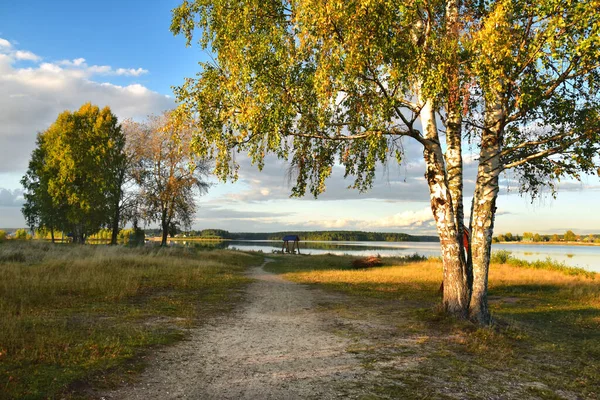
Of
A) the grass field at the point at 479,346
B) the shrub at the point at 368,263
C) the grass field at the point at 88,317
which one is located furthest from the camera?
the shrub at the point at 368,263

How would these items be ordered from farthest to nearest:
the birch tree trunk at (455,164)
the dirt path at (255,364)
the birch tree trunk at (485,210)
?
the birch tree trunk at (455,164) < the birch tree trunk at (485,210) < the dirt path at (255,364)

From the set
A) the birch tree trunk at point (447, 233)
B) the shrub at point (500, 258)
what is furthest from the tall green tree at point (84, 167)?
the shrub at point (500, 258)

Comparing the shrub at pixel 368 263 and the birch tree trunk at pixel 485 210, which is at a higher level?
the birch tree trunk at pixel 485 210

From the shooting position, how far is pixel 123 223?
136ft

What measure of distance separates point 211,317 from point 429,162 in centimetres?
733

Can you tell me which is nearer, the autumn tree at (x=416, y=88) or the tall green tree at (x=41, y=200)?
the autumn tree at (x=416, y=88)

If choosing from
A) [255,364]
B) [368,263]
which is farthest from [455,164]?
[368,263]

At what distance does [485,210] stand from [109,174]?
36648 mm

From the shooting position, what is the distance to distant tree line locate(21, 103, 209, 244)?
124 ft

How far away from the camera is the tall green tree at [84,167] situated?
3772 centimetres

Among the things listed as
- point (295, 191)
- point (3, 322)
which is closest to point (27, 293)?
point (3, 322)

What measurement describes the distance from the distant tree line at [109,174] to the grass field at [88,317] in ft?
59.6

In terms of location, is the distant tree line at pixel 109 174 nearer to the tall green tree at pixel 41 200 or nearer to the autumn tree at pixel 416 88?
the tall green tree at pixel 41 200

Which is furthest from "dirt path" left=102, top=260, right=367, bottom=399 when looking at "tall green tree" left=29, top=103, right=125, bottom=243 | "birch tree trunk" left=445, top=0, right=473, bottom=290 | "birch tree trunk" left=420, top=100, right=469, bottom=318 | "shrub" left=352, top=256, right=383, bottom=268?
"tall green tree" left=29, top=103, right=125, bottom=243
